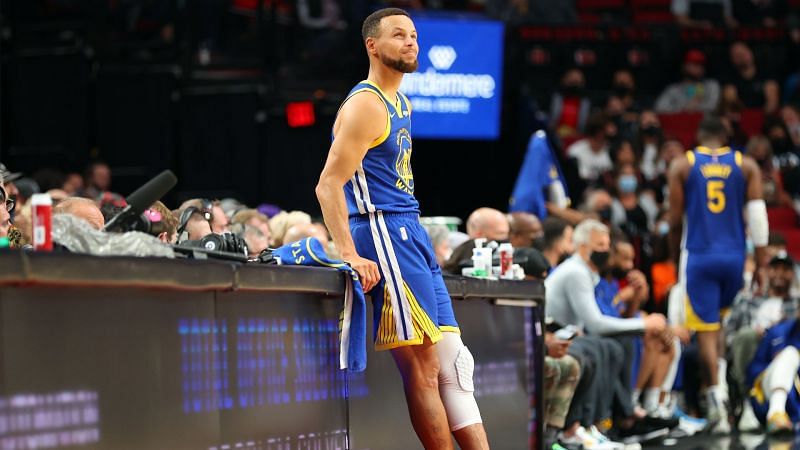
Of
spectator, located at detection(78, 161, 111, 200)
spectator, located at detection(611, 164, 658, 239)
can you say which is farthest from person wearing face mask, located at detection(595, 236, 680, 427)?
spectator, located at detection(78, 161, 111, 200)

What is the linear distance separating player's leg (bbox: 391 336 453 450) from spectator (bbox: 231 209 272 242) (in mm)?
2720

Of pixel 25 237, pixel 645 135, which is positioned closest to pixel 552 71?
pixel 645 135

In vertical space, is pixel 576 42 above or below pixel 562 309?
above

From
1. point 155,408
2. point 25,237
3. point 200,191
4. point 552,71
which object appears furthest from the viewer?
point 552,71

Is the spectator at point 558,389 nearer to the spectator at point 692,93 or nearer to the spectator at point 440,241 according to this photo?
the spectator at point 440,241

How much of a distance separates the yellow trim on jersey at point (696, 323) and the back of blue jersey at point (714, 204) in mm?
449

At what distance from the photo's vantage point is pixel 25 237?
617 centimetres

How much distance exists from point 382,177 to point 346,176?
0.58 feet

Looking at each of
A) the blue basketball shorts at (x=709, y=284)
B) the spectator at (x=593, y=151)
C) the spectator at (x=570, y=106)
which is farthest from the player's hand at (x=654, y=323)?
the spectator at (x=570, y=106)

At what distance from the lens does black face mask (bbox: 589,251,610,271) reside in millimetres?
8656

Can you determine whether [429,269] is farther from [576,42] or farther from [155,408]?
[576,42]

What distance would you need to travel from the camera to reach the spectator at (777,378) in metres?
9.40

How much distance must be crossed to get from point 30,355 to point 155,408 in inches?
21.9

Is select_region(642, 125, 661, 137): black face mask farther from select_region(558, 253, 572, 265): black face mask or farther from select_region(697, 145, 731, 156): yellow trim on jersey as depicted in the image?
select_region(558, 253, 572, 265): black face mask
